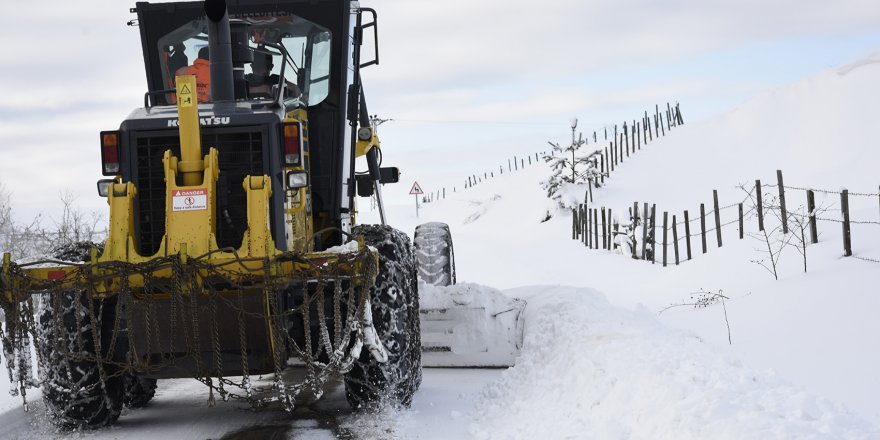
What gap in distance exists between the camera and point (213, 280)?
6.55 metres

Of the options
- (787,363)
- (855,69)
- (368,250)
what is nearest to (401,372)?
(368,250)

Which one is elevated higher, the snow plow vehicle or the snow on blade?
the snow plow vehicle

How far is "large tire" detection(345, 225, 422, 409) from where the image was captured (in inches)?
282

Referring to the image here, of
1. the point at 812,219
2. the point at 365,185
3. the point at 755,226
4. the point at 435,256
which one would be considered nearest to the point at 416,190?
the point at 755,226

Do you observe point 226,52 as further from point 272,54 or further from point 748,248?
→ point 748,248

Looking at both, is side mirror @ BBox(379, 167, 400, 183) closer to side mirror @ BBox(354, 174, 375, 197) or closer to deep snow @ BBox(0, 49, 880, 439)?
side mirror @ BBox(354, 174, 375, 197)

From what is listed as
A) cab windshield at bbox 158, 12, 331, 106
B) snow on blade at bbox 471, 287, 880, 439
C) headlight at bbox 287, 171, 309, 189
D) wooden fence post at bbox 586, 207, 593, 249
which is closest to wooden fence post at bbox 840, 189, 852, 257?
snow on blade at bbox 471, 287, 880, 439

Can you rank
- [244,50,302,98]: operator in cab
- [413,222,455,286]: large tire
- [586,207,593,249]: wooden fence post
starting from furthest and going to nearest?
[586,207,593,249]: wooden fence post < [413,222,455,286]: large tire < [244,50,302,98]: operator in cab

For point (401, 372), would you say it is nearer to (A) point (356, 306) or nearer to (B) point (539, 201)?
(A) point (356, 306)

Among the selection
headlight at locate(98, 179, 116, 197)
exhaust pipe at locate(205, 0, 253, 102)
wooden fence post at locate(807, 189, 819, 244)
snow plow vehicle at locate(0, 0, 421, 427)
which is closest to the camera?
snow plow vehicle at locate(0, 0, 421, 427)

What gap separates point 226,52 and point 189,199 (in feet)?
4.00

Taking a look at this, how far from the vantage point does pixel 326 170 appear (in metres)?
8.46

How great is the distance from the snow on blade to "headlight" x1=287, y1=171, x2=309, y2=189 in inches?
79.8

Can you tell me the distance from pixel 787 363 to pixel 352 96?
16.1 feet
